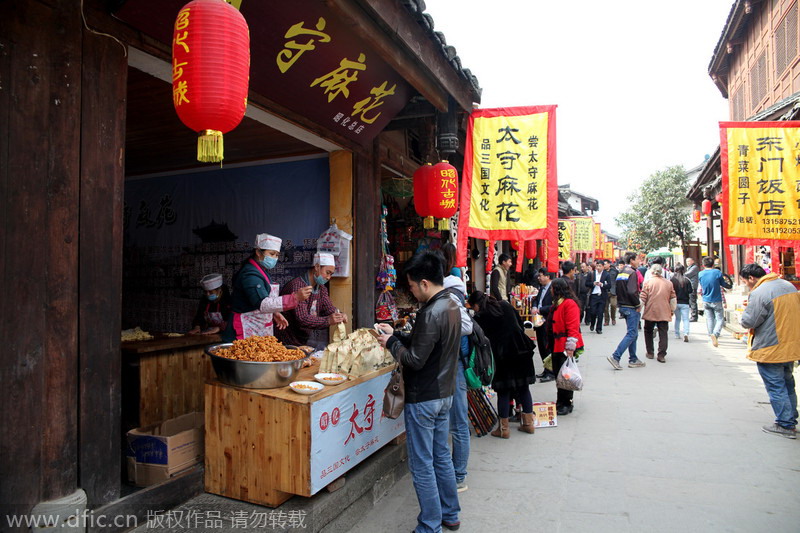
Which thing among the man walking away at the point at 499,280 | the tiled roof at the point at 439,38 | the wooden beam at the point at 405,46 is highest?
the tiled roof at the point at 439,38

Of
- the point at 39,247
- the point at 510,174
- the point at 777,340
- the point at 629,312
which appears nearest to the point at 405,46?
the point at 510,174

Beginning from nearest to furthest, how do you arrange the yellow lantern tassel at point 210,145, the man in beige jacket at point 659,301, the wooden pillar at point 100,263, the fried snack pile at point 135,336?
the yellow lantern tassel at point 210,145 < the wooden pillar at point 100,263 < the fried snack pile at point 135,336 < the man in beige jacket at point 659,301

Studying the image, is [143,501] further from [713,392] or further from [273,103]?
[713,392]

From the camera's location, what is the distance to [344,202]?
625cm

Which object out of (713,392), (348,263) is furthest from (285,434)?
(713,392)

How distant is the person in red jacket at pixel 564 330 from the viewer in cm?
636

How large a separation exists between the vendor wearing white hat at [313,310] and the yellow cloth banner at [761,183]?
557 cm

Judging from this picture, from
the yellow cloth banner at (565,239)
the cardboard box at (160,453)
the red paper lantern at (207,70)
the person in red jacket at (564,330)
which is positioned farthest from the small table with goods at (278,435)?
the yellow cloth banner at (565,239)

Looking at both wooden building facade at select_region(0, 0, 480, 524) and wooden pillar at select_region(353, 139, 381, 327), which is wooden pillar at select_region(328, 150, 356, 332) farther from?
wooden building facade at select_region(0, 0, 480, 524)

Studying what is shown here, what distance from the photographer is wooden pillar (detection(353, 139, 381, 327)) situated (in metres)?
6.32

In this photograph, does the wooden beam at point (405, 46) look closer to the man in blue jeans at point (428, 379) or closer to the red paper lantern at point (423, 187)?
the red paper lantern at point (423, 187)

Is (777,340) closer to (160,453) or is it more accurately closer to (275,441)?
(275,441)

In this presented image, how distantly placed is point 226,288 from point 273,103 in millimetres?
2956

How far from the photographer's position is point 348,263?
6262mm
